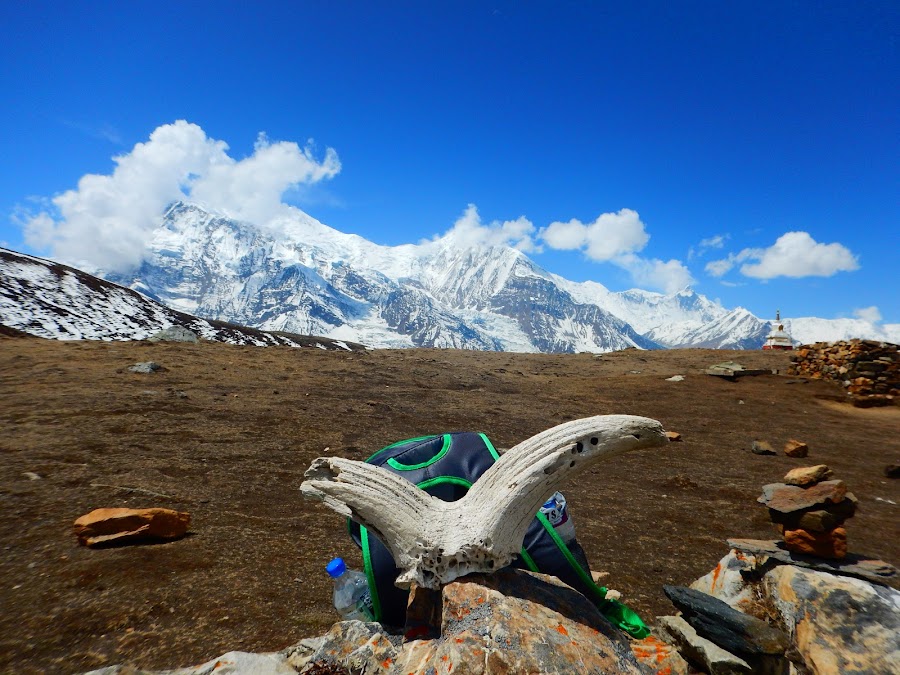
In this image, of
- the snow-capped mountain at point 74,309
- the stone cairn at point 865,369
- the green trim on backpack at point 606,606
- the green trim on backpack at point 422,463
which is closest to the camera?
the green trim on backpack at point 606,606

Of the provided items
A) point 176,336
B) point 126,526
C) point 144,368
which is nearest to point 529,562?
point 126,526

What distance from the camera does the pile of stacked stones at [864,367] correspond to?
18.8 m

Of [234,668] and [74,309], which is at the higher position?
[74,309]

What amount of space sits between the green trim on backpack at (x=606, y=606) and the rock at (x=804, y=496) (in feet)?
7.02

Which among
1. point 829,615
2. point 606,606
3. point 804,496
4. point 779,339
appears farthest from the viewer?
point 779,339

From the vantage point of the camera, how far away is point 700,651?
3.82 m

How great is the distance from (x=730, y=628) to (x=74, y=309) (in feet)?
202

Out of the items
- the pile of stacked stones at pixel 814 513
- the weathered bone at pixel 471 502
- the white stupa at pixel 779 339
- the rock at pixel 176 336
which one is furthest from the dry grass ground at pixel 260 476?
the white stupa at pixel 779 339

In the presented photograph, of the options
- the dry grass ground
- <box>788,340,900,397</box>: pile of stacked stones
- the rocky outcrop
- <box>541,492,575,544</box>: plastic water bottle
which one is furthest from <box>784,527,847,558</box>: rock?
<box>788,340,900,397</box>: pile of stacked stones

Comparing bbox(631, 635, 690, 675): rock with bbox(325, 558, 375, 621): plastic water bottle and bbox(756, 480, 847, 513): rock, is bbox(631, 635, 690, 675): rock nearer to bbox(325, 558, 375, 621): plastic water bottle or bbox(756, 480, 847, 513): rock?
bbox(756, 480, 847, 513): rock

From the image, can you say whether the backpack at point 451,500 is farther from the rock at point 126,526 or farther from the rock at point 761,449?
the rock at point 761,449

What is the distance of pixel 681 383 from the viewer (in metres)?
21.3

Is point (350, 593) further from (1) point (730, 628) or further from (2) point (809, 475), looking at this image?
(2) point (809, 475)

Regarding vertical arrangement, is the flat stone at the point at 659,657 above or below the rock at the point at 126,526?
below
